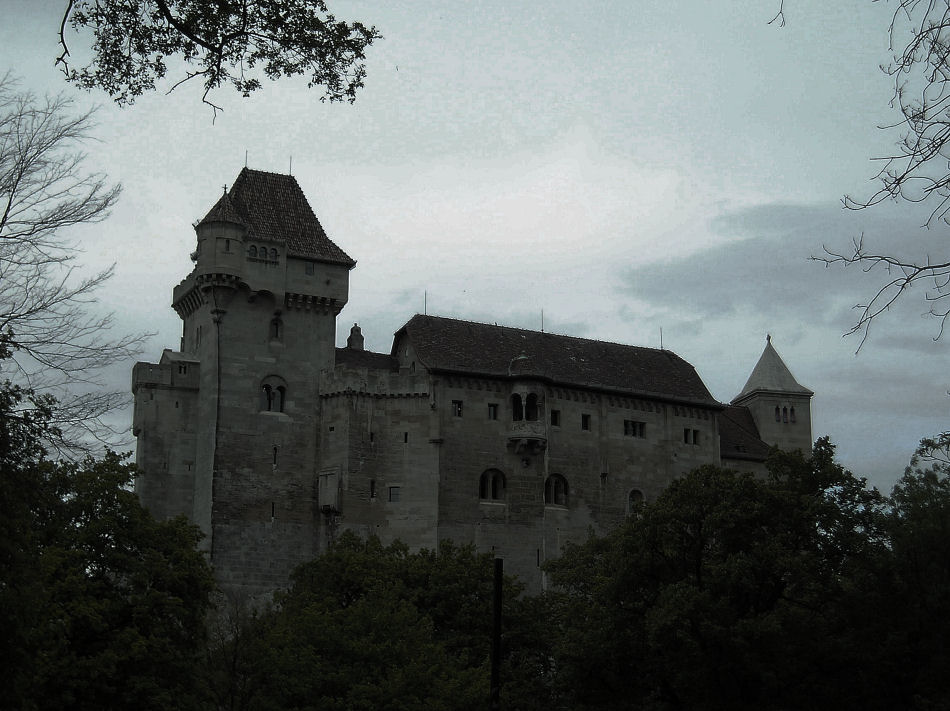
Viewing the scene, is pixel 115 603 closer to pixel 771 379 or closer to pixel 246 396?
pixel 246 396

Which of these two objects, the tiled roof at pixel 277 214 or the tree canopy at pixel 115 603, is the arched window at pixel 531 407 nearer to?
the tiled roof at pixel 277 214

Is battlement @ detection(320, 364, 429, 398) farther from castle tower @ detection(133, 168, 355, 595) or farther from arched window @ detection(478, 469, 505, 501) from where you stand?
arched window @ detection(478, 469, 505, 501)

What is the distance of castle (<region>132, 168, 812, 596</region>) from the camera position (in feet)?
231

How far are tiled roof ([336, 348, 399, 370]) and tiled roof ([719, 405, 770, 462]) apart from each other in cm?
2099

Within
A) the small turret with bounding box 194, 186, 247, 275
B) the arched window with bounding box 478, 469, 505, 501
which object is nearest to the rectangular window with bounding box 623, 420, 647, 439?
the arched window with bounding box 478, 469, 505, 501

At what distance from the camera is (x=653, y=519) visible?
47.6m

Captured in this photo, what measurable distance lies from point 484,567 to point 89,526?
20448 mm

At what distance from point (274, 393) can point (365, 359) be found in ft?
22.3

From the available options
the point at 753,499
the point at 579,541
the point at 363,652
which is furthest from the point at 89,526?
the point at 579,541

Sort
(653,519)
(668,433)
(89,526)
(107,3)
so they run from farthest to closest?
(668,433) → (653,519) → (89,526) → (107,3)

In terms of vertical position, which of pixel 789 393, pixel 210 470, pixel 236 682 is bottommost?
pixel 236 682

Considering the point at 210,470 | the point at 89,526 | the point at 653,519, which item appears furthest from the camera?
the point at 210,470

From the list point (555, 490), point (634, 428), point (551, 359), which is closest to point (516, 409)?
point (555, 490)

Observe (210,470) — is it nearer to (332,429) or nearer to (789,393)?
(332,429)
